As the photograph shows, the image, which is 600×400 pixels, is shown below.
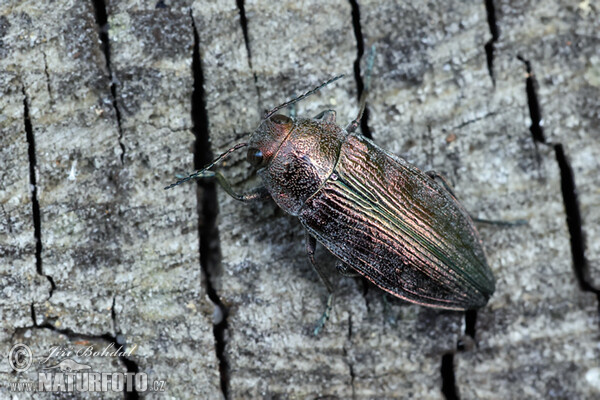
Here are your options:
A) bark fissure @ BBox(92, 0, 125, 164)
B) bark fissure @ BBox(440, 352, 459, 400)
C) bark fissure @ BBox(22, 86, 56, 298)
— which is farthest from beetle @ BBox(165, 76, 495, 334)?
bark fissure @ BBox(22, 86, 56, 298)

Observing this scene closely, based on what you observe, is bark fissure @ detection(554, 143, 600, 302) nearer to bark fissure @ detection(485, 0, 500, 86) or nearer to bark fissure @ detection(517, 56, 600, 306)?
bark fissure @ detection(517, 56, 600, 306)

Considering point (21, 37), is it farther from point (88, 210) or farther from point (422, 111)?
point (422, 111)

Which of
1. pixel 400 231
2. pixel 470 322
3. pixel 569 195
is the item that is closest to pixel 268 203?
pixel 400 231

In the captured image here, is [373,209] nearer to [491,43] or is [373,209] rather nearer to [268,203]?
[268,203]

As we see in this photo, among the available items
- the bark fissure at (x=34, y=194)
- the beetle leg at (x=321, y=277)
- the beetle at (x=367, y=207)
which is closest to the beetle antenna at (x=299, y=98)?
the beetle at (x=367, y=207)

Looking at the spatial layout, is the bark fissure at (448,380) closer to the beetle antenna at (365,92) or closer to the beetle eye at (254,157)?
the beetle antenna at (365,92)

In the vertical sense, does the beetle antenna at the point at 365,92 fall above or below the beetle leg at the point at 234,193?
above
